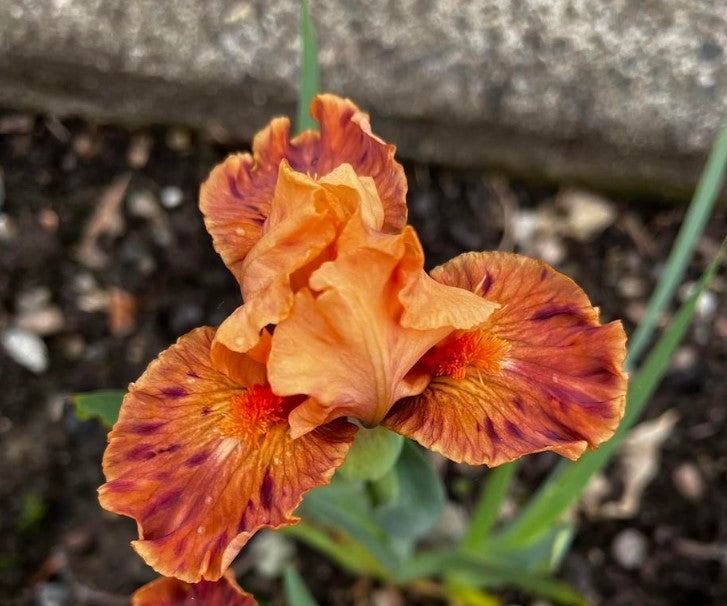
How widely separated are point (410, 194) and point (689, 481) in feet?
2.84

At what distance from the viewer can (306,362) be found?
27.3 inches

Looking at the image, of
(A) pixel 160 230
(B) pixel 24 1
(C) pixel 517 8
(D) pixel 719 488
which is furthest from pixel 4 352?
(D) pixel 719 488

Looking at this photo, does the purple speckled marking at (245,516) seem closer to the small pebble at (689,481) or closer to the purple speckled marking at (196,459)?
the purple speckled marking at (196,459)

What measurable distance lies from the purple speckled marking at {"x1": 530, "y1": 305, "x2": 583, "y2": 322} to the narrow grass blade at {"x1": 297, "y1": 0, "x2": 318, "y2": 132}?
46 centimetres

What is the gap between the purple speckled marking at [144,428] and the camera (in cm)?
77

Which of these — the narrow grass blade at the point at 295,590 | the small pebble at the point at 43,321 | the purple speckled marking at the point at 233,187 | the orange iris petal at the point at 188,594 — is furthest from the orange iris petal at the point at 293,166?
the small pebble at the point at 43,321

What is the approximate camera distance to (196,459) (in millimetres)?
763

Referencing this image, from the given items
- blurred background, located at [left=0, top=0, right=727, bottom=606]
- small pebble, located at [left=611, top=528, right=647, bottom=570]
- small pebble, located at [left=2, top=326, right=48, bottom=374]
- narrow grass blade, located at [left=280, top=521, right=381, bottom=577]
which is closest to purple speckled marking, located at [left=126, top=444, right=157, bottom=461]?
narrow grass blade, located at [left=280, top=521, right=381, bottom=577]

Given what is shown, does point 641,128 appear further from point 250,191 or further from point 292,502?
point 292,502

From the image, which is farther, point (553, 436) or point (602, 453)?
point (602, 453)

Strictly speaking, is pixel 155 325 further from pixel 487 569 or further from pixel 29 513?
pixel 487 569

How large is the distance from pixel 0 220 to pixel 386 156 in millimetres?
1220

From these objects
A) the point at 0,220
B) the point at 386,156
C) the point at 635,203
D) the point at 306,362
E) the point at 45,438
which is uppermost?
the point at 386,156

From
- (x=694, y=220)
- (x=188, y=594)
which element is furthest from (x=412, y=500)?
(x=694, y=220)
